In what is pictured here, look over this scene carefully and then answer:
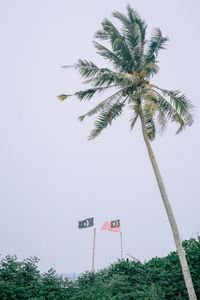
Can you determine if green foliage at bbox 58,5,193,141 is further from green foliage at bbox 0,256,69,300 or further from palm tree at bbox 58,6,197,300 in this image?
green foliage at bbox 0,256,69,300

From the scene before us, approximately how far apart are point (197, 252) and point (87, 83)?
12.2 m

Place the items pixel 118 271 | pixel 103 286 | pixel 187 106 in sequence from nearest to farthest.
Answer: pixel 187 106
pixel 103 286
pixel 118 271

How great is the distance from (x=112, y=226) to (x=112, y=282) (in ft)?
28.1

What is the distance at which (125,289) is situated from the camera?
63.9 feet

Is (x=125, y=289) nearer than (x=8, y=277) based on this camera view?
No

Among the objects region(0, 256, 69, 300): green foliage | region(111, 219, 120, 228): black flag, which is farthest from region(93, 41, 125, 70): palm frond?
region(111, 219, 120, 228): black flag

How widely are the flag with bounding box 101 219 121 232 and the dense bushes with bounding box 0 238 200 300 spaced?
5244 millimetres

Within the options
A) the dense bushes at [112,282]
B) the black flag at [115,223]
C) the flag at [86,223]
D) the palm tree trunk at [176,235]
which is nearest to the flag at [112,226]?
the black flag at [115,223]

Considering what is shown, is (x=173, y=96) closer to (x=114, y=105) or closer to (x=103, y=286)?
(x=114, y=105)

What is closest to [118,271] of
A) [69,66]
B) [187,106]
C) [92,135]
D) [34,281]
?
[34,281]

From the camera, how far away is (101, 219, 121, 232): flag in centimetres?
2835

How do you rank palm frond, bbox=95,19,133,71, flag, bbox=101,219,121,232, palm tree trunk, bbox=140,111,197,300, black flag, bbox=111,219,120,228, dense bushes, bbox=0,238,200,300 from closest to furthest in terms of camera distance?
1. palm tree trunk, bbox=140,111,197,300
2. dense bushes, bbox=0,238,200,300
3. palm frond, bbox=95,19,133,71
4. flag, bbox=101,219,121,232
5. black flag, bbox=111,219,120,228

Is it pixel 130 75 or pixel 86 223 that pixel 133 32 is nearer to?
pixel 130 75

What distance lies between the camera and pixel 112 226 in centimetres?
2850
